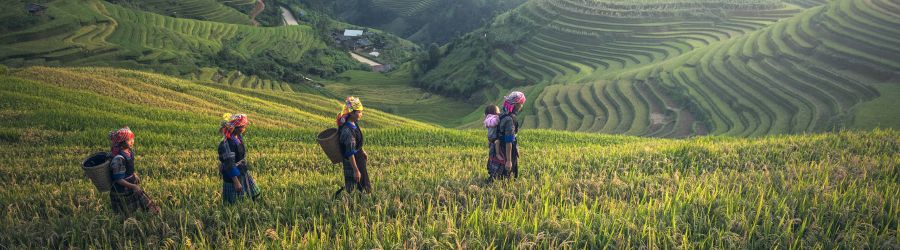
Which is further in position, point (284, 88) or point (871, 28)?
point (284, 88)

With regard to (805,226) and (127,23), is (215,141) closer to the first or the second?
(805,226)

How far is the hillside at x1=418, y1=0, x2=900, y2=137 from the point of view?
28547 mm

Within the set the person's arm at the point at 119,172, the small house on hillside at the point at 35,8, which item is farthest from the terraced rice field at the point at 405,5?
the person's arm at the point at 119,172

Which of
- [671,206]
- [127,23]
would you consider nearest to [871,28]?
[671,206]

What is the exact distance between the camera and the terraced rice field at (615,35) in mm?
51750

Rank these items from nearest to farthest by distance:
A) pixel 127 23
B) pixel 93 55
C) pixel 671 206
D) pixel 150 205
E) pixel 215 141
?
pixel 671 206 → pixel 150 205 → pixel 215 141 → pixel 93 55 → pixel 127 23

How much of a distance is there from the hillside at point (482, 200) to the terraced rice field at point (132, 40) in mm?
37317

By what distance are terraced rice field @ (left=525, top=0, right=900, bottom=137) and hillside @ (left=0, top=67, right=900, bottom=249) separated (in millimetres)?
21112

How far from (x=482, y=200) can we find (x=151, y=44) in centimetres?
6412

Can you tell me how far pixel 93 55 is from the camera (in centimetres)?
4506

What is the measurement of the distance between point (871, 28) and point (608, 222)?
134 feet

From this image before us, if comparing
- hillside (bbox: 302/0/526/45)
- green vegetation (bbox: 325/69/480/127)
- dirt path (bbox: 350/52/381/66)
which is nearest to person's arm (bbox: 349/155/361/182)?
green vegetation (bbox: 325/69/480/127)

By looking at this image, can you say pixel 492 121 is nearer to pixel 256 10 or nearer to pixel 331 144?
pixel 331 144

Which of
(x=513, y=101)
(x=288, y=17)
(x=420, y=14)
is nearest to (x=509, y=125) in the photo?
(x=513, y=101)
